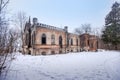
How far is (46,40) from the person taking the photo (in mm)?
26141

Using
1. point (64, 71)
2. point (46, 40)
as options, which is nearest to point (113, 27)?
point (46, 40)

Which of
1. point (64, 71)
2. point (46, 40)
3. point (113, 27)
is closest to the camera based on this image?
point (64, 71)

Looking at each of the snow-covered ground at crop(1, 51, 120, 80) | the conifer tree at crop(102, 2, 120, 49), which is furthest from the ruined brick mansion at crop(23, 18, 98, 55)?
the snow-covered ground at crop(1, 51, 120, 80)

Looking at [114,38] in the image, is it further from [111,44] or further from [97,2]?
[97,2]

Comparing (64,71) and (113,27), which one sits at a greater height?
(113,27)

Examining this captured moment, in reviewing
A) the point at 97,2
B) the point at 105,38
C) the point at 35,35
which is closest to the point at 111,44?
the point at 105,38

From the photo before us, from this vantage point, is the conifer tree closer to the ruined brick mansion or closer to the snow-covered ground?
the ruined brick mansion

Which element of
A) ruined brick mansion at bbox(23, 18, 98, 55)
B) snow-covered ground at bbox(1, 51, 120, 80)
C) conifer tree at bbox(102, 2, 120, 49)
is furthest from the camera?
conifer tree at bbox(102, 2, 120, 49)

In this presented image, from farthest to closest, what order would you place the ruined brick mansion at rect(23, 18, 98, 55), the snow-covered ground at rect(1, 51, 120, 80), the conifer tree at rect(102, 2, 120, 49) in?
the conifer tree at rect(102, 2, 120, 49) < the ruined brick mansion at rect(23, 18, 98, 55) < the snow-covered ground at rect(1, 51, 120, 80)

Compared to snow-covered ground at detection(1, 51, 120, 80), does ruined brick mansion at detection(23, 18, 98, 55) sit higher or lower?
higher

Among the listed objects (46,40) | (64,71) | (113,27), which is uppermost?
(113,27)

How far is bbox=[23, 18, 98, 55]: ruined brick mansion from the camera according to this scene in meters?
24.9

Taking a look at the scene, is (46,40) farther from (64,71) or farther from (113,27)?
(64,71)

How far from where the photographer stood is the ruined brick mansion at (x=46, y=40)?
2486 cm
